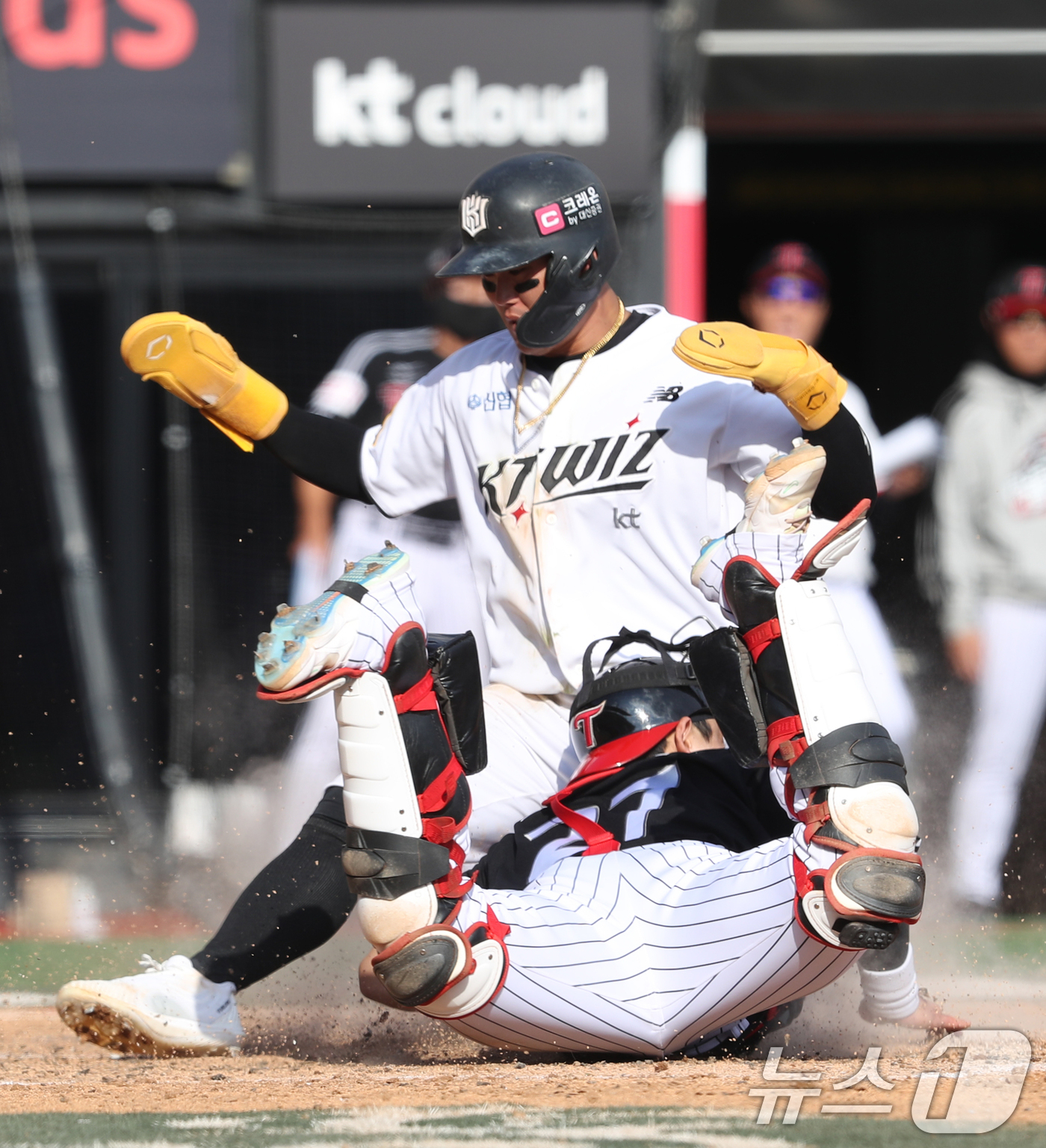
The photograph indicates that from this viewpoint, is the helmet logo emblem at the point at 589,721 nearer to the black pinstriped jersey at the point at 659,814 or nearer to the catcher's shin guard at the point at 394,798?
the black pinstriped jersey at the point at 659,814

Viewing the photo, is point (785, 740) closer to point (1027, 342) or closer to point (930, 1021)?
point (930, 1021)

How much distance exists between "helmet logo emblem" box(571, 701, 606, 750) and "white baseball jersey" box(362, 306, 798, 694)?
0.53ft

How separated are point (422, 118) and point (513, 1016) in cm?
552

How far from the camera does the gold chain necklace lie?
3.58 metres

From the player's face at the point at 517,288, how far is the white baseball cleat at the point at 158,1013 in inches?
60.3

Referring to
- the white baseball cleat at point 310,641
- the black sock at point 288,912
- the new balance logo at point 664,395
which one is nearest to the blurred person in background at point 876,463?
the new balance logo at point 664,395

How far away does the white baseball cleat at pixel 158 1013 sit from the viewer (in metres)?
3.27

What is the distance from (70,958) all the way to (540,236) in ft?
8.53

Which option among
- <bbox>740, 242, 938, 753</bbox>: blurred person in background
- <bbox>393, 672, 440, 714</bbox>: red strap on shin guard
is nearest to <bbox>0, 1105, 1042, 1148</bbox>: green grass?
<bbox>393, 672, 440, 714</bbox>: red strap on shin guard

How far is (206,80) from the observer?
7.54 metres

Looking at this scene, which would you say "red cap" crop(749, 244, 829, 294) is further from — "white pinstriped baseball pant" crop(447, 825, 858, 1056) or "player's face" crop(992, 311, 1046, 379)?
"white pinstriped baseball pant" crop(447, 825, 858, 1056)

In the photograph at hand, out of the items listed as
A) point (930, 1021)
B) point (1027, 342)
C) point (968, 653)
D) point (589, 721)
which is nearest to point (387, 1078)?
point (589, 721)

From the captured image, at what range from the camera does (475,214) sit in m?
3.51

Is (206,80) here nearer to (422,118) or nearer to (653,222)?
(422,118)
